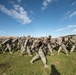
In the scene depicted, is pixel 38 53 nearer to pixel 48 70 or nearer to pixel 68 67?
pixel 48 70

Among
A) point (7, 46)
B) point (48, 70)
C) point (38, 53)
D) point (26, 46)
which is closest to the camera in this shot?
point (48, 70)

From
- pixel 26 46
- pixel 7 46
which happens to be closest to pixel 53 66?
pixel 26 46

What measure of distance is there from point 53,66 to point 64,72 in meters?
1.47

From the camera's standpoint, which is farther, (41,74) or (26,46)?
(26,46)

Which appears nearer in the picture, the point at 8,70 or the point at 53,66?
the point at 8,70

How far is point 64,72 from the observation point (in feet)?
28.3

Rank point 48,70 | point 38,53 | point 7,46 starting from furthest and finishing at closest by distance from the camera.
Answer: point 7,46 → point 38,53 → point 48,70

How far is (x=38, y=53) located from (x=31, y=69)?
1.89 metres

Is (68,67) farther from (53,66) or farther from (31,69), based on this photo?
(31,69)

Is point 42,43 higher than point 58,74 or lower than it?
higher

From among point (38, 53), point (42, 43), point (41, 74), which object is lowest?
point (41, 74)

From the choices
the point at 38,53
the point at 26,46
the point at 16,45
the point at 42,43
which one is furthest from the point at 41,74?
the point at 16,45

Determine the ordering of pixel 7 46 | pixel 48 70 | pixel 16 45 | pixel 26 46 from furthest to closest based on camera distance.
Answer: pixel 16 45 → pixel 7 46 → pixel 26 46 → pixel 48 70

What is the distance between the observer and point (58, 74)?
27.3 ft
